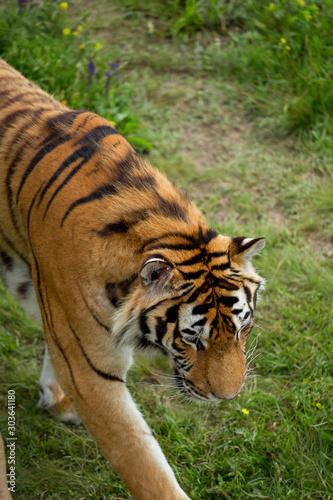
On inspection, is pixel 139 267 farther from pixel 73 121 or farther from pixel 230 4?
pixel 230 4

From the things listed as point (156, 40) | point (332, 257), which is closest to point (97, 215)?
point (332, 257)

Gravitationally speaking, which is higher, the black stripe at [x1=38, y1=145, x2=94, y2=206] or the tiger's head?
the black stripe at [x1=38, y1=145, x2=94, y2=206]

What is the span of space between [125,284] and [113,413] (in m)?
0.57

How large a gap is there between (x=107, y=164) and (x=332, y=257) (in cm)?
229

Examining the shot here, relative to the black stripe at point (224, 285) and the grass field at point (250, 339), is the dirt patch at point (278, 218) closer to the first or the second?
the grass field at point (250, 339)

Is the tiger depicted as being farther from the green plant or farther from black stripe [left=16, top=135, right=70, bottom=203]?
the green plant

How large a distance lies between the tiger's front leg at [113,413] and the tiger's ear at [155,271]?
37 cm

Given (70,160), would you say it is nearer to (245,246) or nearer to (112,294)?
(112,294)

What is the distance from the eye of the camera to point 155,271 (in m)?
2.10

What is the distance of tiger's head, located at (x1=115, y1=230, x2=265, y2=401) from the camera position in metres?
2.15

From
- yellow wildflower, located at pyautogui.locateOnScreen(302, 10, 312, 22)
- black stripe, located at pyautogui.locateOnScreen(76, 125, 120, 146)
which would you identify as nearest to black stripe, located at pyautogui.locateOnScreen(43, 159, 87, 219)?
black stripe, located at pyautogui.locateOnScreen(76, 125, 120, 146)

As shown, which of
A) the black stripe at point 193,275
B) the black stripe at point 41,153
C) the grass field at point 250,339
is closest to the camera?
the black stripe at point 193,275

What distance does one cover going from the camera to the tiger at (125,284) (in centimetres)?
218

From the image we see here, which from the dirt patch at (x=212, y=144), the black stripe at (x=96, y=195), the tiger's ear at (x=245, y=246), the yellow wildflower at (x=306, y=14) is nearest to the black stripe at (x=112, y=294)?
the black stripe at (x=96, y=195)
